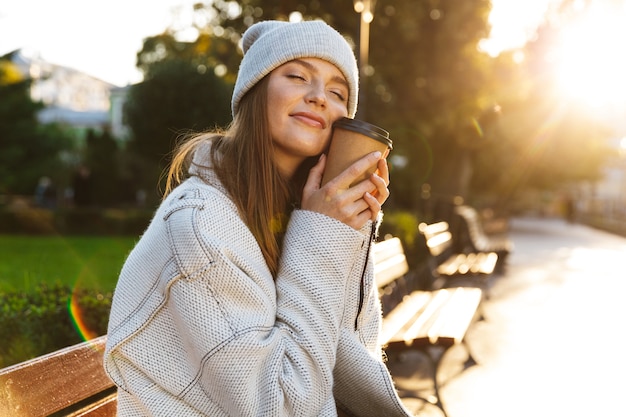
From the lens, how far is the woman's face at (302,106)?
81.3 inches

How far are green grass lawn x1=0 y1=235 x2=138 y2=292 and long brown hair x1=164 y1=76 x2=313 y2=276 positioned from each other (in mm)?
3580

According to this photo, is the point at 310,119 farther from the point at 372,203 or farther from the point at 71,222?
the point at 71,222

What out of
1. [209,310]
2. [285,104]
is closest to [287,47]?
[285,104]

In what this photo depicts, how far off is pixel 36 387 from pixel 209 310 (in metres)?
0.76

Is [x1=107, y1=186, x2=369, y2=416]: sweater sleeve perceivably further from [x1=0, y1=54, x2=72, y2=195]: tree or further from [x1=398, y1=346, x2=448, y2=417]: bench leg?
[x1=0, y1=54, x2=72, y2=195]: tree

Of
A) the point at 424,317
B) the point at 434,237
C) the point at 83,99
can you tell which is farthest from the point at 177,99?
the point at 83,99

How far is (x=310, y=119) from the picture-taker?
2084 mm

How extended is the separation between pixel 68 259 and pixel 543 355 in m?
8.64

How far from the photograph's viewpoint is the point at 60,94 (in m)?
95.8

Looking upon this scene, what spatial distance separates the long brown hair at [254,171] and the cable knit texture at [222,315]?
6 centimetres

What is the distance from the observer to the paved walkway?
5.07 metres

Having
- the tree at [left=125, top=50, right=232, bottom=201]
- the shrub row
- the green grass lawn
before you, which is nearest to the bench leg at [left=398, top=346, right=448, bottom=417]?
the green grass lawn

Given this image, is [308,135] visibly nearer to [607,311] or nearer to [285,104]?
[285,104]

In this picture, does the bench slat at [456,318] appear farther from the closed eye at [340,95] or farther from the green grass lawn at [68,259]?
the green grass lawn at [68,259]
